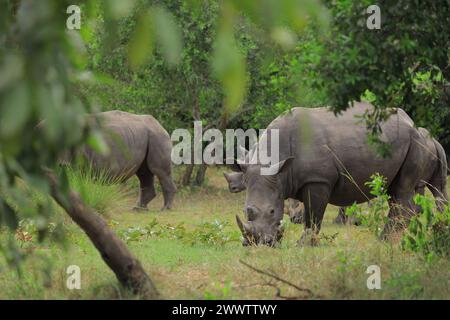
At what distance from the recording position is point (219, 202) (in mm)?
16078

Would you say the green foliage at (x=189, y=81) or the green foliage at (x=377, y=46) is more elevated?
the green foliage at (x=377, y=46)

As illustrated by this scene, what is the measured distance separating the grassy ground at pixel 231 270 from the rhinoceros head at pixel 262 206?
192 mm

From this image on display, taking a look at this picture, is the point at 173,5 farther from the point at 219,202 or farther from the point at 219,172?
the point at 219,172

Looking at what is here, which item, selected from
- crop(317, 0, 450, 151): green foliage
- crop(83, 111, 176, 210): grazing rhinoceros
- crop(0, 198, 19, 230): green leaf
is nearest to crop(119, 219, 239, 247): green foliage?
crop(317, 0, 450, 151): green foliage

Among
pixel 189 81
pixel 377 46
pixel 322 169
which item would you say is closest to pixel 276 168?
pixel 322 169

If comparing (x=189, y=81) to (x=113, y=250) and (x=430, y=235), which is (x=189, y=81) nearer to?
(x=430, y=235)

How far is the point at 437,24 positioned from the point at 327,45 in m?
0.80

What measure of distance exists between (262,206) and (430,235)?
213cm

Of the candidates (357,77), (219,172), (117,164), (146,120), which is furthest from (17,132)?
(219,172)

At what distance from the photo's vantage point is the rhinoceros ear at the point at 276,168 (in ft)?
28.0

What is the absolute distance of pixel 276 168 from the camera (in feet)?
28.1

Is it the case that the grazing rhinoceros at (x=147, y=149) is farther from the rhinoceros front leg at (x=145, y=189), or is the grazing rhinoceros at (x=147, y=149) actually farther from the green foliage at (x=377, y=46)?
the green foliage at (x=377, y=46)

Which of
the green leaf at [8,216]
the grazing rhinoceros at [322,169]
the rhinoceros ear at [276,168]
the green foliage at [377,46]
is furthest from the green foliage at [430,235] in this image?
the green leaf at [8,216]
